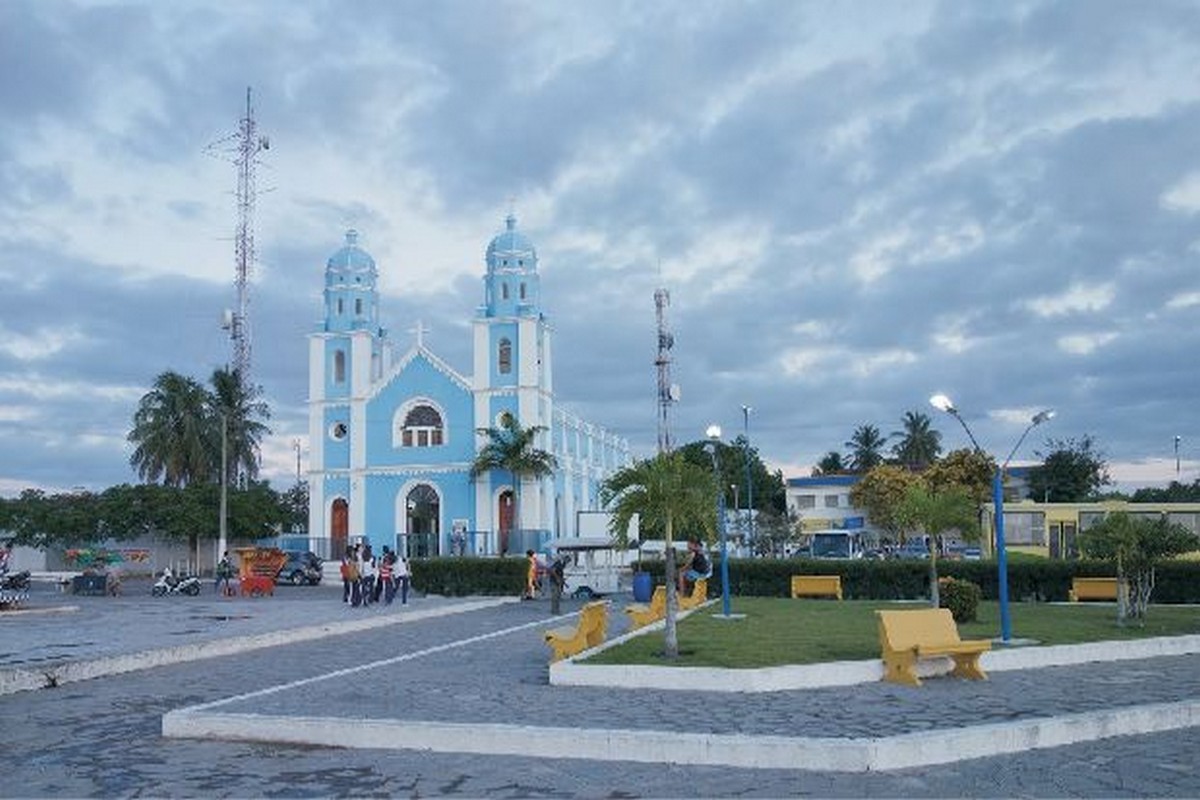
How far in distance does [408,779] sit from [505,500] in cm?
4059

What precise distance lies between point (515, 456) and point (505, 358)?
5.19 m

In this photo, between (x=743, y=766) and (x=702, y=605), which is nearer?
(x=743, y=766)

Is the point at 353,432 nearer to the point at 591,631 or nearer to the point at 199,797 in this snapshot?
the point at 591,631

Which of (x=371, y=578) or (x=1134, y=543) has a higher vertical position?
(x=1134, y=543)

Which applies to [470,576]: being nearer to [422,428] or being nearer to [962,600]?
[962,600]

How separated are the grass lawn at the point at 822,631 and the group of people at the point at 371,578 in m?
8.85

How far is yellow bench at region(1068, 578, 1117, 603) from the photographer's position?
25.0 meters

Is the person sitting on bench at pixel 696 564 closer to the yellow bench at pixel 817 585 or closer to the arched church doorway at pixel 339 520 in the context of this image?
the yellow bench at pixel 817 585

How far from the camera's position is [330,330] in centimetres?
5231

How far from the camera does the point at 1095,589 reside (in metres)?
25.2

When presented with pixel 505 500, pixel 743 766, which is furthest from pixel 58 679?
pixel 505 500

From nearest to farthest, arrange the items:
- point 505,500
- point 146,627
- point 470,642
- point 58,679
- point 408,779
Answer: point 408,779 → point 58,679 → point 470,642 → point 146,627 → point 505,500

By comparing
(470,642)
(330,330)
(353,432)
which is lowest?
(470,642)

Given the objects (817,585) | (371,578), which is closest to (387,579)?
(371,578)
